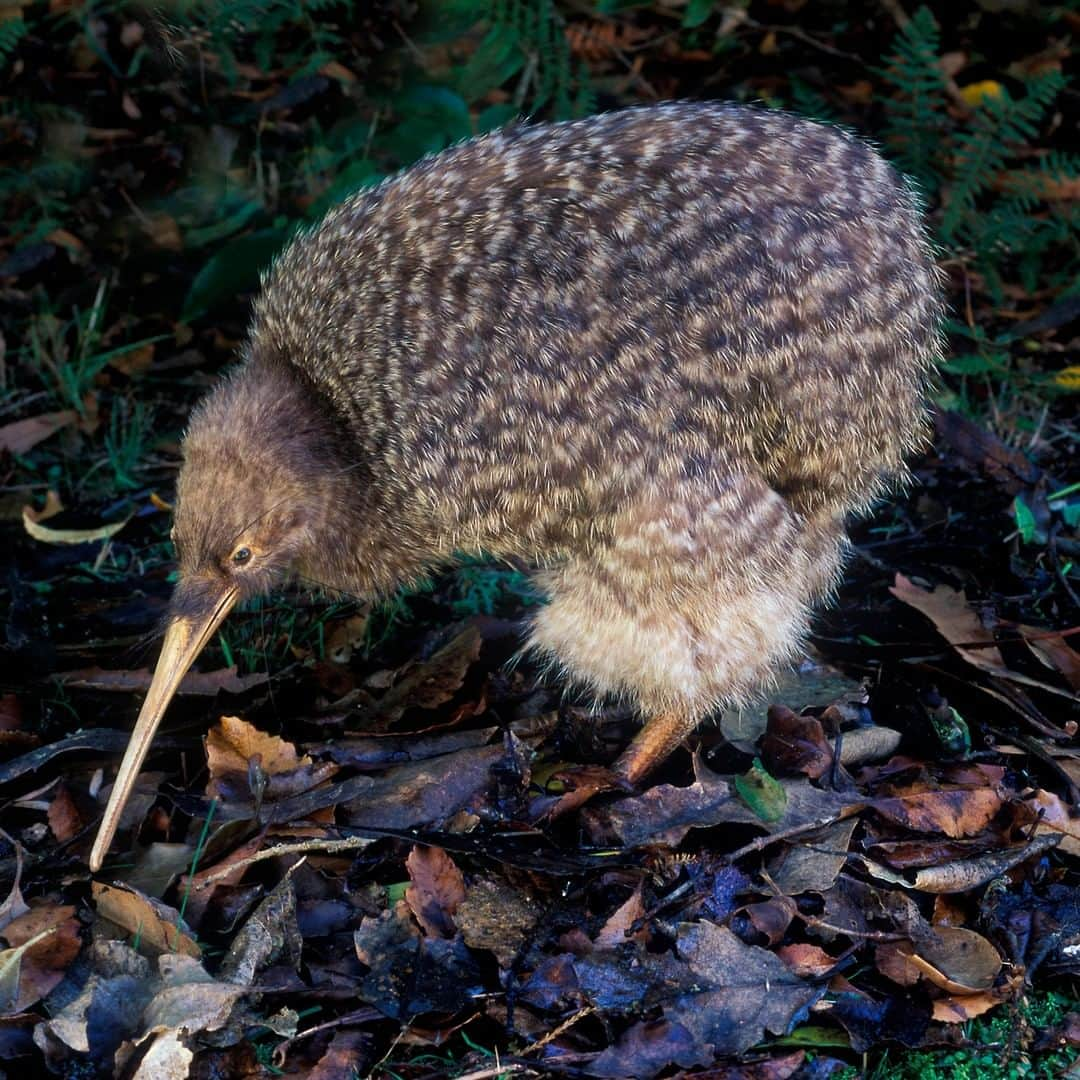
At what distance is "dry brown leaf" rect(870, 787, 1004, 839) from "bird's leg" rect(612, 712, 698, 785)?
57 cm

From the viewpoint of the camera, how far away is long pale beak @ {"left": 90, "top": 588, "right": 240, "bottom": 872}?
10.7 ft

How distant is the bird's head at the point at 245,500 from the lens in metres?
3.69

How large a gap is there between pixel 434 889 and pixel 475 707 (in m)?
0.75

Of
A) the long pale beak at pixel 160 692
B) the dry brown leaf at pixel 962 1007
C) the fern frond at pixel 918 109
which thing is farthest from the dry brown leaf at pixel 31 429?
the dry brown leaf at pixel 962 1007

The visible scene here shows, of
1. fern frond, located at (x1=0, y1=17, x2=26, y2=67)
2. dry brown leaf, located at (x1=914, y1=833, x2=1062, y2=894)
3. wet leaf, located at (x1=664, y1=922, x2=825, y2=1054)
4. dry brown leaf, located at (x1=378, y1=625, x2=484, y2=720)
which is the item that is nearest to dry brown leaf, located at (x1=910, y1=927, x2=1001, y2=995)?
dry brown leaf, located at (x1=914, y1=833, x2=1062, y2=894)

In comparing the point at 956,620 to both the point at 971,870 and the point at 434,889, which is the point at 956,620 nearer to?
the point at 971,870

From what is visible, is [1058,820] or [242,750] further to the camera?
[242,750]

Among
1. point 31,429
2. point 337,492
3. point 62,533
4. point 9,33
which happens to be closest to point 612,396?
point 337,492

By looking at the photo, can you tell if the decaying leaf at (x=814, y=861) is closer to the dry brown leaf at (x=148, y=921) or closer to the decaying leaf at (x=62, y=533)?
the dry brown leaf at (x=148, y=921)

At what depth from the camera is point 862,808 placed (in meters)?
3.36

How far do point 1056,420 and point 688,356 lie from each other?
2.54m

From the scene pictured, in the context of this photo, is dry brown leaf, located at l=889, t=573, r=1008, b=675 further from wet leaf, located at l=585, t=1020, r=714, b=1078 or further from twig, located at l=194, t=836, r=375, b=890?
twig, located at l=194, t=836, r=375, b=890

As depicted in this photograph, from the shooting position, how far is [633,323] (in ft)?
10.7

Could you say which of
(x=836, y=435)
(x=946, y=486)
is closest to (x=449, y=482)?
(x=836, y=435)
